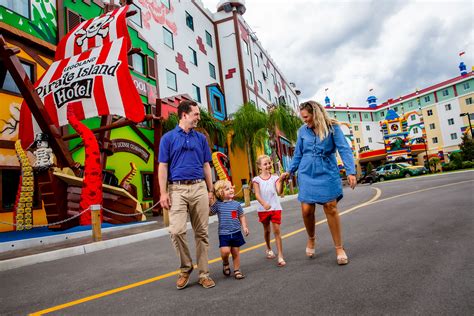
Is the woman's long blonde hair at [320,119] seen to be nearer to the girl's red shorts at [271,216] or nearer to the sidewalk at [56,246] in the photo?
the girl's red shorts at [271,216]

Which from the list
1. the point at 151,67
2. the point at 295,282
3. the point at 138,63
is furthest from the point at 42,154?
the point at 151,67

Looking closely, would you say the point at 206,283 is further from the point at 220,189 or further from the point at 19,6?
the point at 19,6

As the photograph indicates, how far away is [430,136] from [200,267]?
59862 mm

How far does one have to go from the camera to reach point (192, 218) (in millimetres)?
3539

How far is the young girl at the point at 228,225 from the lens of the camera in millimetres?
3541

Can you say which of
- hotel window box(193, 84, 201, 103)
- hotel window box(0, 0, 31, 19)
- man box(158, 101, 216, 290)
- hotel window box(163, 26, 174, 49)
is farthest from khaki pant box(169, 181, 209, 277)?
hotel window box(193, 84, 201, 103)

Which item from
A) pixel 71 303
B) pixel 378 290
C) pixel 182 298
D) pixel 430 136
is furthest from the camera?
pixel 430 136

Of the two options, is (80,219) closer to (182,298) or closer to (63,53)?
(63,53)

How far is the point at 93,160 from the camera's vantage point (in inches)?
372

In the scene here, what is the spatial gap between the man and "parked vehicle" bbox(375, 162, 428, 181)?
1206 inches

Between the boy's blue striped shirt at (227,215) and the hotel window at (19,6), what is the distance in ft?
38.9

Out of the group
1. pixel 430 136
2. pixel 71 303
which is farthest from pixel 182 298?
pixel 430 136

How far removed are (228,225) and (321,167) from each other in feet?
4.41

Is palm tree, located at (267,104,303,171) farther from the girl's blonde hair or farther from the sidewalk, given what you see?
the girl's blonde hair
